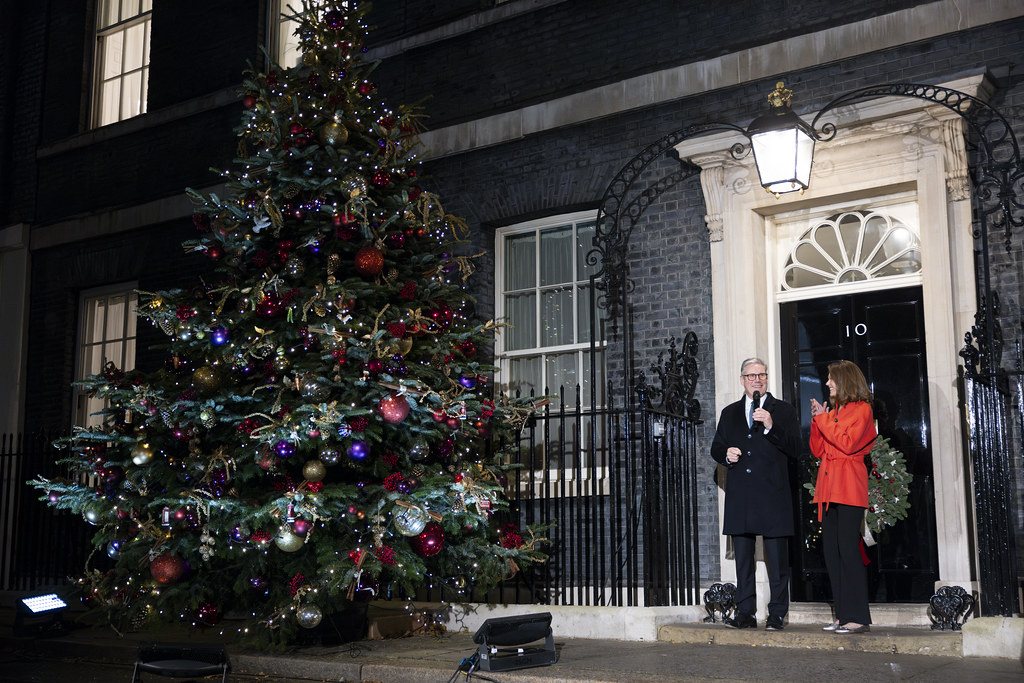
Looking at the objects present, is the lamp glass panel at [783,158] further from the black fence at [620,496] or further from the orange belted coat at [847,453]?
the orange belted coat at [847,453]

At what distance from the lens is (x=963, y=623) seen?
7016 mm

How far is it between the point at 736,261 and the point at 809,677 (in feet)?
12.9

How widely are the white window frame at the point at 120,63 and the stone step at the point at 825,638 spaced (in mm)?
9441

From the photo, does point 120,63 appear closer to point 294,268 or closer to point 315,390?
point 294,268

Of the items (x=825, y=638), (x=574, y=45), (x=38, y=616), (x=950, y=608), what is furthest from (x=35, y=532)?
(x=950, y=608)

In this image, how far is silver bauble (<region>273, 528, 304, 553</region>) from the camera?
6891mm

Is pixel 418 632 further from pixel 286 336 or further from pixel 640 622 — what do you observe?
pixel 286 336

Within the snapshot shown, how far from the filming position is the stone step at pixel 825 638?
6703mm

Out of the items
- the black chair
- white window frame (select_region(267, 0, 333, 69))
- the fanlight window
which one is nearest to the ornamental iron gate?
the fanlight window

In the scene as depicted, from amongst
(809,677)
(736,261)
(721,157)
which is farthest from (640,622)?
(721,157)

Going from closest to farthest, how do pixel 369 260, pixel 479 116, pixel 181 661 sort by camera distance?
pixel 181 661 → pixel 369 260 → pixel 479 116

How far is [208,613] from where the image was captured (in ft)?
24.5

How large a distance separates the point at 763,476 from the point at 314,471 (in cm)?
303

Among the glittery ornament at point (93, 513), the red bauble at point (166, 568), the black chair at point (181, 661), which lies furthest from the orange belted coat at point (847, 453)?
the glittery ornament at point (93, 513)
